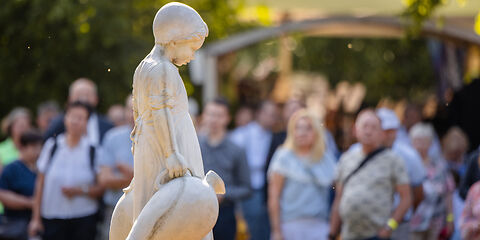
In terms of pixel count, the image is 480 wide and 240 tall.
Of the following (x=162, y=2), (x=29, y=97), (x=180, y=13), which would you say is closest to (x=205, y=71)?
(x=162, y=2)

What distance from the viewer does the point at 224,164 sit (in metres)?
8.75

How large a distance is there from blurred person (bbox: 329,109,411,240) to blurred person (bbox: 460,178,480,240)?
20.8 inches

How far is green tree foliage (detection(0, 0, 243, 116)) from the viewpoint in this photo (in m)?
11.4

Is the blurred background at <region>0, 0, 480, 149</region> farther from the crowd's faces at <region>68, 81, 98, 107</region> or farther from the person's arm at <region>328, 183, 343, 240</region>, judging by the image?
the person's arm at <region>328, 183, 343, 240</region>

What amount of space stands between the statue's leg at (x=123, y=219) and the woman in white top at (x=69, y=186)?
3741 millimetres

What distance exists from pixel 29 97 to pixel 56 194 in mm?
5690

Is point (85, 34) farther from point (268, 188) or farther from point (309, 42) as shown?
point (309, 42)

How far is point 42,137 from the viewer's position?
389 inches

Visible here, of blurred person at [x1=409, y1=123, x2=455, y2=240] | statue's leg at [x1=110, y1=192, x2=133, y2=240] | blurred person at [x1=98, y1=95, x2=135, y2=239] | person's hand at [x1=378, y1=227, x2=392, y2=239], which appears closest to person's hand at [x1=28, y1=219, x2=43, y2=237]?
blurred person at [x1=98, y1=95, x2=135, y2=239]

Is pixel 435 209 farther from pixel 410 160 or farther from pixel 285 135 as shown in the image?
pixel 285 135

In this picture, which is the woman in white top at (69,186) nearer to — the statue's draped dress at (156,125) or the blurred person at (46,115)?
the blurred person at (46,115)

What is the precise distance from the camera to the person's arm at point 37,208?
8.73 m

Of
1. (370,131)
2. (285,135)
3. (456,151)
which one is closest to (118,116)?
(285,135)

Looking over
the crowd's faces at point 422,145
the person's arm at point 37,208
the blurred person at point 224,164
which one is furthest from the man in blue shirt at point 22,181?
the crowd's faces at point 422,145
